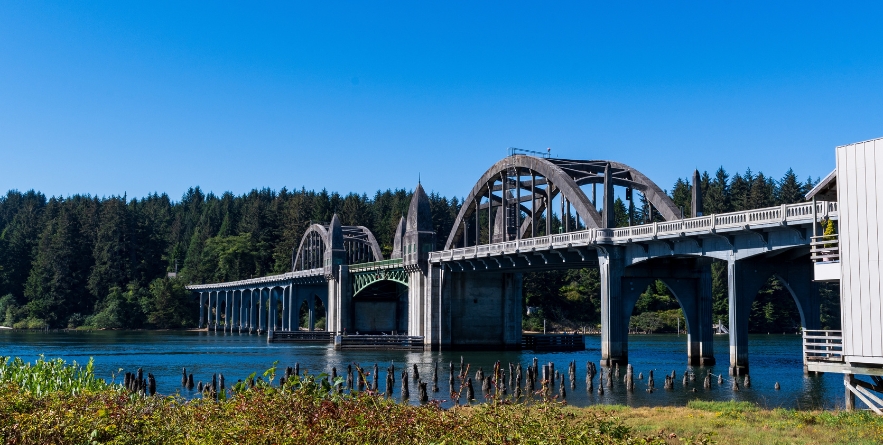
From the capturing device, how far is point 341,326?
114 metres

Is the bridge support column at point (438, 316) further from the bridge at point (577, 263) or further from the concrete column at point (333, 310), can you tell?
the concrete column at point (333, 310)

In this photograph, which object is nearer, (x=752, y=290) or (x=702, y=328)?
(x=752, y=290)

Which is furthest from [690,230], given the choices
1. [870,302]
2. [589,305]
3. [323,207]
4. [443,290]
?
[323,207]

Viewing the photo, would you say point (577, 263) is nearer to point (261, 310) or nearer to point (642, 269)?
point (642, 269)

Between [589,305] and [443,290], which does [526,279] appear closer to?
[589,305]

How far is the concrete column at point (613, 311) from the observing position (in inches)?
2461

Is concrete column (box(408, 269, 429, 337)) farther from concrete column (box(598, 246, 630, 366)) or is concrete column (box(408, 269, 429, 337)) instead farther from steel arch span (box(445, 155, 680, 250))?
concrete column (box(598, 246, 630, 366))

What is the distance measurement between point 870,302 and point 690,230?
81.8 ft

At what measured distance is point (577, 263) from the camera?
237ft

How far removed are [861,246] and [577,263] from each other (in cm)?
4305

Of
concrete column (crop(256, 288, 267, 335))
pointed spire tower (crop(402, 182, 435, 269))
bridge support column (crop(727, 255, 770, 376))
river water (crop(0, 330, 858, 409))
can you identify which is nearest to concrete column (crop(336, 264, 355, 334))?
river water (crop(0, 330, 858, 409))

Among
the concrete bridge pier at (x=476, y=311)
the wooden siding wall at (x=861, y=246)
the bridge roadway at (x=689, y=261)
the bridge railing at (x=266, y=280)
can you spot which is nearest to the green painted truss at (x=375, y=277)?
the concrete bridge pier at (x=476, y=311)

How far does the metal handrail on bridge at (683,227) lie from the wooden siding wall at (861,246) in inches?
116

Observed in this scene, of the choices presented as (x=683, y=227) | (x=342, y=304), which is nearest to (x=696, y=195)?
(x=683, y=227)
